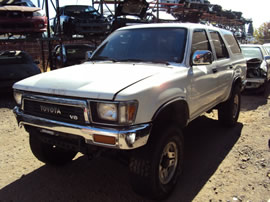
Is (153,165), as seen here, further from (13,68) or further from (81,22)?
(81,22)

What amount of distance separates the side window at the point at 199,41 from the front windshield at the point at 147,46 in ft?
0.61

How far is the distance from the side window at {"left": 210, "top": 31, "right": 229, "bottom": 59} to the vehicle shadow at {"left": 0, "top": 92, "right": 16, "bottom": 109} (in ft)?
17.0

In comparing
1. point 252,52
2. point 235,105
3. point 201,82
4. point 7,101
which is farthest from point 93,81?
point 252,52

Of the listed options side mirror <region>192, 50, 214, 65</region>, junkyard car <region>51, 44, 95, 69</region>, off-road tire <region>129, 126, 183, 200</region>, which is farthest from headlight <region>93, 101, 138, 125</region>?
junkyard car <region>51, 44, 95, 69</region>

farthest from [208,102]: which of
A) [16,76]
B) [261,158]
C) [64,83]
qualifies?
[16,76]

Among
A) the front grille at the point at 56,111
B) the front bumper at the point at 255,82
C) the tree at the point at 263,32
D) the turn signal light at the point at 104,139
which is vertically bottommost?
the front bumper at the point at 255,82

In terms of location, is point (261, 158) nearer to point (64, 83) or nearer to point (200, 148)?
point (200, 148)

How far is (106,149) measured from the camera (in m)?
2.58

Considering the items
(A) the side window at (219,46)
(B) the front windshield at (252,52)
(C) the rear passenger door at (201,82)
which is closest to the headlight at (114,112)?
(C) the rear passenger door at (201,82)

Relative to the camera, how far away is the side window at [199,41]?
3574 mm

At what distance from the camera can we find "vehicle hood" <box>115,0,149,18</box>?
11188 mm

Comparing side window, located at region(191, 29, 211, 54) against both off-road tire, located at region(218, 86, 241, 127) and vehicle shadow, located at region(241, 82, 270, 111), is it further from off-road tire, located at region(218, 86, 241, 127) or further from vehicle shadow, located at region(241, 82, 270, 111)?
vehicle shadow, located at region(241, 82, 270, 111)

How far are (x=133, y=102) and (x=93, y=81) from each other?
0.52 meters

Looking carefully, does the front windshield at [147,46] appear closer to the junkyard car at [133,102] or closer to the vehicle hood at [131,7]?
the junkyard car at [133,102]
